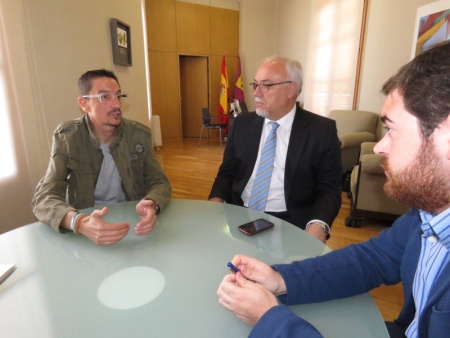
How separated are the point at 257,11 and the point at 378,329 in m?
7.80

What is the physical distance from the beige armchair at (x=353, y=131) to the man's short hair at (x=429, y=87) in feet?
10.3

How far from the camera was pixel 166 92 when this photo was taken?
271 inches

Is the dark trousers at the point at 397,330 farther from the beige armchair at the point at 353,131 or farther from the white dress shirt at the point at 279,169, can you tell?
the beige armchair at the point at 353,131

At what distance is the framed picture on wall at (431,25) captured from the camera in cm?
297

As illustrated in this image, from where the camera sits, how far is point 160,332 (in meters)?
0.60

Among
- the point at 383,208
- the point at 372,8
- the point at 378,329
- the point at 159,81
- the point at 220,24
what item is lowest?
the point at 383,208

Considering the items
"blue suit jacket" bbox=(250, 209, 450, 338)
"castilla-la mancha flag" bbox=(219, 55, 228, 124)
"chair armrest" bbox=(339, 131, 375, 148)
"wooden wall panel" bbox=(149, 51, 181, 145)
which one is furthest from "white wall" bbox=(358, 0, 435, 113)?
"wooden wall panel" bbox=(149, 51, 181, 145)

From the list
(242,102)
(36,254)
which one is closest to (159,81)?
(242,102)

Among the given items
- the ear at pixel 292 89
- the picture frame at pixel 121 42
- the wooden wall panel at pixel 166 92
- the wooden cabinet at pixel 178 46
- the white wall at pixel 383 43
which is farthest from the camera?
the wooden wall panel at pixel 166 92

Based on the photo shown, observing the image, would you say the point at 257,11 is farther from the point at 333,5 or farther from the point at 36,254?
the point at 36,254

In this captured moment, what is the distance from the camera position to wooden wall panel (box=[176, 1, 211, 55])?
6680mm

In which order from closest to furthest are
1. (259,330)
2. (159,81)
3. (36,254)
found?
1. (259,330)
2. (36,254)
3. (159,81)

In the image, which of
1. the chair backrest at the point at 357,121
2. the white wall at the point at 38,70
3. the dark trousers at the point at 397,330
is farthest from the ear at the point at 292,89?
the chair backrest at the point at 357,121

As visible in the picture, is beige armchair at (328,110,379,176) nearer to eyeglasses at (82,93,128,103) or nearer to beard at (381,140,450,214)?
eyeglasses at (82,93,128,103)
